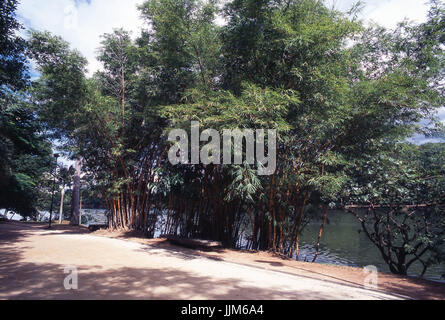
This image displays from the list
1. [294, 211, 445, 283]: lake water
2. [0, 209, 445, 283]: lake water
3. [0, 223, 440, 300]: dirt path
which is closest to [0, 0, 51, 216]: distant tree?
[0, 223, 440, 300]: dirt path

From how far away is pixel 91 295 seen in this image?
2393 mm

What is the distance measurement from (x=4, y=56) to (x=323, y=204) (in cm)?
857

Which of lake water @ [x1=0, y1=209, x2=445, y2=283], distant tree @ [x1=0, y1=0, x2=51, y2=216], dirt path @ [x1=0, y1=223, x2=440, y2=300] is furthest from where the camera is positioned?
lake water @ [x1=0, y1=209, x2=445, y2=283]

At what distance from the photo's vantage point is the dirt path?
248cm

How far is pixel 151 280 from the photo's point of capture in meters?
2.95

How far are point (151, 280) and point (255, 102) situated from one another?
305 centimetres

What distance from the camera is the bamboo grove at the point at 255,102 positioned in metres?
4.29

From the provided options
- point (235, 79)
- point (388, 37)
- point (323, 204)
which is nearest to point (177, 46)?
point (235, 79)

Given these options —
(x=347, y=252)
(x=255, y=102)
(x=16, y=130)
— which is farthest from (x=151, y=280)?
(x=16, y=130)

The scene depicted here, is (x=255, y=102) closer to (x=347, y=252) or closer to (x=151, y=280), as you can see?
(x=151, y=280)

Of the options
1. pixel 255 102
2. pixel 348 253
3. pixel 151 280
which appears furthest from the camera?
pixel 348 253

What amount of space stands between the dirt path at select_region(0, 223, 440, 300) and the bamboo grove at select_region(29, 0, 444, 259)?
1.46m

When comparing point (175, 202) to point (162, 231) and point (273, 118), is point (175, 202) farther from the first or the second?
point (273, 118)

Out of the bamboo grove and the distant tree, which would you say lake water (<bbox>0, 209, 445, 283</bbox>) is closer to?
the bamboo grove
